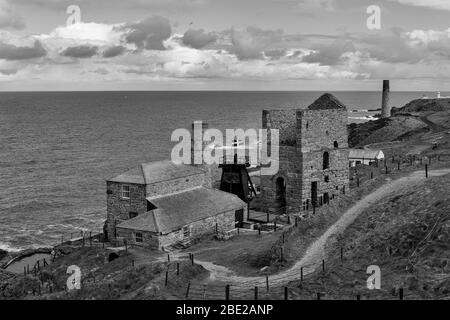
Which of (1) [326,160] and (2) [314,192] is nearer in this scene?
(2) [314,192]

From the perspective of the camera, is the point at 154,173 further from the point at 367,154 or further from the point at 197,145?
the point at 367,154

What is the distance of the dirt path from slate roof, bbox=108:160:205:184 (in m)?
10.2

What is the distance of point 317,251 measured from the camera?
3012 cm

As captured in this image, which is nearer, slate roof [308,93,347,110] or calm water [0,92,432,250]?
slate roof [308,93,347,110]

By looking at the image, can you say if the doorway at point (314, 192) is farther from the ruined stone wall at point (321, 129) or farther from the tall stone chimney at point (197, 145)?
the tall stone chimney at point (197, 145)

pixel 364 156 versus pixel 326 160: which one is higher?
pixel 326 160

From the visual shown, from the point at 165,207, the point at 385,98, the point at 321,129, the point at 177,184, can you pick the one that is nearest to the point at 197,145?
the point at 177,184

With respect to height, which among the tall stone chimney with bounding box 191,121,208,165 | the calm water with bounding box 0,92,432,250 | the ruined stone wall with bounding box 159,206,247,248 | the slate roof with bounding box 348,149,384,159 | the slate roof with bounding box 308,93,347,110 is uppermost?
the slate roof with bounding box 308,93,347,110

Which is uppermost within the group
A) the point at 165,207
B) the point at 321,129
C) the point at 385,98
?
the point at 385,98

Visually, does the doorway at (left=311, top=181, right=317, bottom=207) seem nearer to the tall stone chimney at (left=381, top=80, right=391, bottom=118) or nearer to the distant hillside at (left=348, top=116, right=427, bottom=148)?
the distant hillside at (left=348, top=116, right=427, bottom=148)

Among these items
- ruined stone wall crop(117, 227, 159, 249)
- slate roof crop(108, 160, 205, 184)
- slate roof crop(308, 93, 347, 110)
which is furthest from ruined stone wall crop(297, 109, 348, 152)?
ruined stone wall crop(117, 227, 159, 249)

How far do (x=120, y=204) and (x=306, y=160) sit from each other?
15266 millimetres

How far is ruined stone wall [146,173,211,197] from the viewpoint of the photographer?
136ft

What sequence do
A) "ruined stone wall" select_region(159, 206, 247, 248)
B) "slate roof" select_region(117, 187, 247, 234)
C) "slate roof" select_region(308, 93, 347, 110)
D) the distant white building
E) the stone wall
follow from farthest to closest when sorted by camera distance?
the distant white building → "slate roof" select_region(308, 93, 347, 110) → the stone wall → "slate roof" select_region(117, 187, 247, 234) → "ruined stone wall" select_region(159, 206, 247, 248)
